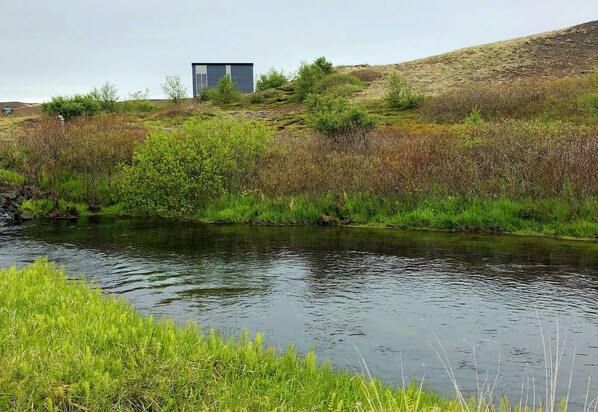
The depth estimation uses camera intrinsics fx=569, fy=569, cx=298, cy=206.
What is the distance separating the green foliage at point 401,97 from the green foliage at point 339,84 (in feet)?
23.1

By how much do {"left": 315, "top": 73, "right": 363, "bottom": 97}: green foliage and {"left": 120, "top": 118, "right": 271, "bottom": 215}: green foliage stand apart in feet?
128

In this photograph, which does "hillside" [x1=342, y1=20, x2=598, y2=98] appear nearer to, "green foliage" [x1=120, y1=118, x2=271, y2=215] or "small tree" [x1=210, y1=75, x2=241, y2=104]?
"small tree" [x1=210, y1=75, x2=241, y2=104]

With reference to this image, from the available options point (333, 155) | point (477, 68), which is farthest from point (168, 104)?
point (333, 155)

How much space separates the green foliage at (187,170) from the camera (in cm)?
2350

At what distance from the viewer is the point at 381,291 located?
11422 mm

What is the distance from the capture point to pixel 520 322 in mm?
9383

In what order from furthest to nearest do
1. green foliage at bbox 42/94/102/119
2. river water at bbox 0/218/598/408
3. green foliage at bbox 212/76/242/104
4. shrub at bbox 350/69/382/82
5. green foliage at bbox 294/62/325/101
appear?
shrub at bbox 350/69/382/82 < green foliage at bbox 212/76/242/104 < green foliage at bbox 294/62/325/101 < green foliage at bbox 42/94/102/119 < river water at bbox 0/218/598/408

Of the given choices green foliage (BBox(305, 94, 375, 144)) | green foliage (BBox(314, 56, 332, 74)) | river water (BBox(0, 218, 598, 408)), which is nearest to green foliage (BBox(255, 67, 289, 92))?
green foliage (BBox(314, 56, 332, 74))

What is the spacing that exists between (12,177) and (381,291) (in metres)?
22.4

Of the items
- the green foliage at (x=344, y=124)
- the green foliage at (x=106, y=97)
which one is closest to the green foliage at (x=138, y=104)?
the green foliage at (x=106, y=97)

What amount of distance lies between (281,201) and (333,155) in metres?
3.87

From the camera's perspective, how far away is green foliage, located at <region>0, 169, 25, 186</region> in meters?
26.7

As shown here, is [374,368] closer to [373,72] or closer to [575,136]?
[575,136]

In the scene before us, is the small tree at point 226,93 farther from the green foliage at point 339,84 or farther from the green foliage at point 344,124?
the green foliage at point 344,124
